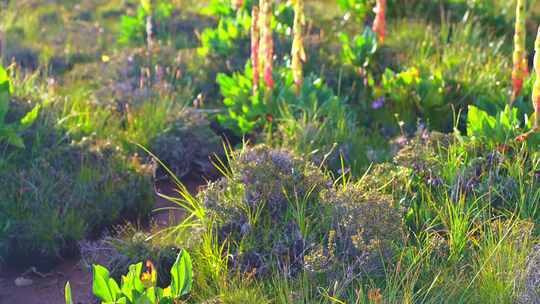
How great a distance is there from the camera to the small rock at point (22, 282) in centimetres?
454

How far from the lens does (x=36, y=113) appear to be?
5062mm

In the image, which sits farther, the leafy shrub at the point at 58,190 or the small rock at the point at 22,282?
the leafy shrub at the point at 58,190

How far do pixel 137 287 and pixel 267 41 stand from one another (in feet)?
7.65

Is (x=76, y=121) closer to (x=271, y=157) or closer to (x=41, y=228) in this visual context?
(x=41, y=228)

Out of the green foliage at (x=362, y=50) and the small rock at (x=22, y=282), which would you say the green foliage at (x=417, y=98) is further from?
the small rock at (x=22, y=282)

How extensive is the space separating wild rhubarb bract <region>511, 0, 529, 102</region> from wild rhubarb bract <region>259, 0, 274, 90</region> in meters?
1.53

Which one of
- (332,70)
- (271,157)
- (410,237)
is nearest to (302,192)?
(271,157)

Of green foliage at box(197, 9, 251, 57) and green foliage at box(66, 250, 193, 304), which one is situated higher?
green foliage at box(197, 9, 251, 57)

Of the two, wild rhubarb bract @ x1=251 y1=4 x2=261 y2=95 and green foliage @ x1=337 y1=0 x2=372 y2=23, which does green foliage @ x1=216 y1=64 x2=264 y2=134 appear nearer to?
wild rhubarb bract @ x1=251 y1=4 x2=261 y2=95

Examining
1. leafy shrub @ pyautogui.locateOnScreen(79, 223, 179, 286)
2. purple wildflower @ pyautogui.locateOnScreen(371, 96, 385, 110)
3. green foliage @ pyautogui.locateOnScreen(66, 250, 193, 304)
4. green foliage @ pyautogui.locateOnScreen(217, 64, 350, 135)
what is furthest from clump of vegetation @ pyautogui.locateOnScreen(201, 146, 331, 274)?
purple wildflower @ pyautogui.locateOnScreen(371, 96, 385, 110)

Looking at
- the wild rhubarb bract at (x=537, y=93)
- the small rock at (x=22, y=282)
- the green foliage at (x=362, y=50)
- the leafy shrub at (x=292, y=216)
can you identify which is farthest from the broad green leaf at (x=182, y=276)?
the green foliage at (x=362, y=50)

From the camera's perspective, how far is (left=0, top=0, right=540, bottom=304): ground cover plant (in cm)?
388

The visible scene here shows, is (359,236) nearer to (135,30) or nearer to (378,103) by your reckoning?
(378,103)

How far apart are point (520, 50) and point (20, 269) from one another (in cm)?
323
